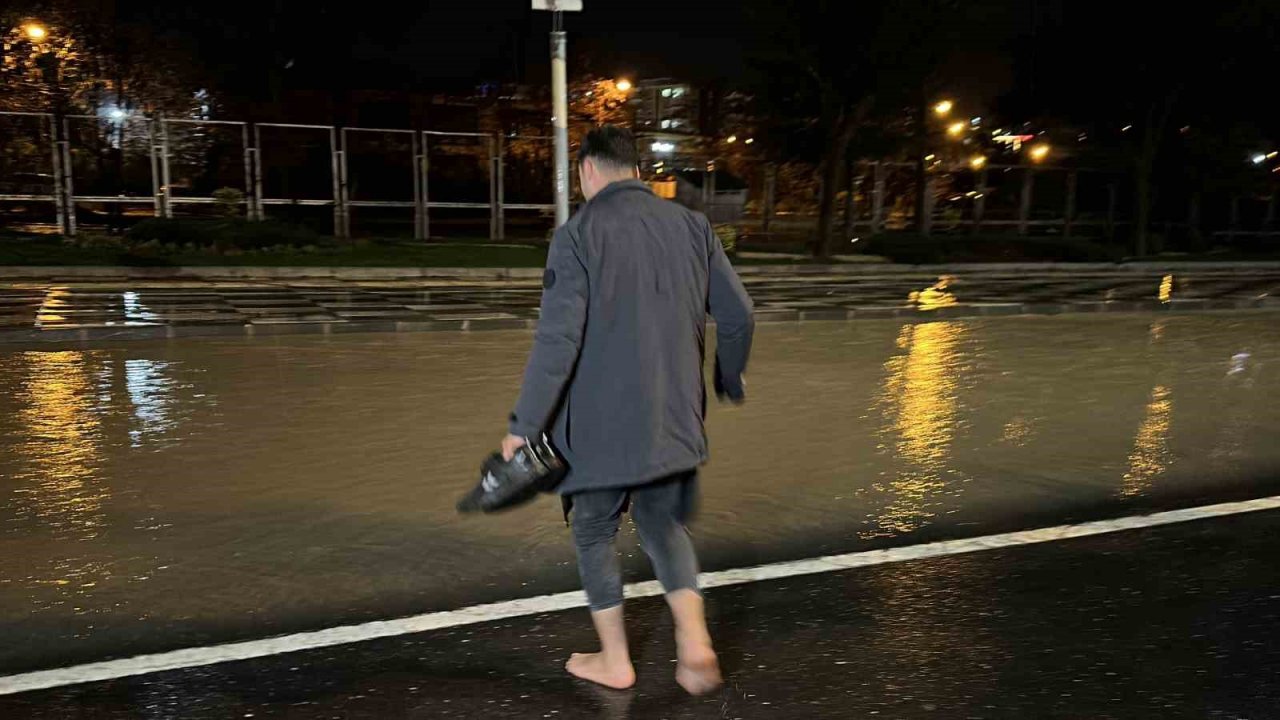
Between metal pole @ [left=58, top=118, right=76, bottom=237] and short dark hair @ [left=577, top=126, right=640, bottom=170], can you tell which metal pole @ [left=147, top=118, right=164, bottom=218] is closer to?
metal pole @ [left=58, top=118, right=76, bottom=237]

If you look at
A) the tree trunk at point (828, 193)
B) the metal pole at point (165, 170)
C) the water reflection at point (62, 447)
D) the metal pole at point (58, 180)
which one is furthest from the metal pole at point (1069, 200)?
the water reflection at point (62, 447)

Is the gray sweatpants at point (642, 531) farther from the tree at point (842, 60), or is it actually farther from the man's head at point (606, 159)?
the tree at point (842, 60)

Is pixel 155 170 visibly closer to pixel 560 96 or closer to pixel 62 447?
pixel 560 96

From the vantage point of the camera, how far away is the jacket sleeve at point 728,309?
3.64 meters

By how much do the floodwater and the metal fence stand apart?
61.0 feet

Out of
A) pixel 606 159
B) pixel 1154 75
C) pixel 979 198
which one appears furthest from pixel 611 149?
pixel 979 198

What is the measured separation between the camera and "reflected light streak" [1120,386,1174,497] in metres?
6.57

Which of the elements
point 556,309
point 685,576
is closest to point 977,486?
point 685,576

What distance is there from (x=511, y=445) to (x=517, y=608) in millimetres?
1263

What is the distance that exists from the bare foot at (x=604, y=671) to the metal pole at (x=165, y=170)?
88.8 feet

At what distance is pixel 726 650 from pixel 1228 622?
2039 mm

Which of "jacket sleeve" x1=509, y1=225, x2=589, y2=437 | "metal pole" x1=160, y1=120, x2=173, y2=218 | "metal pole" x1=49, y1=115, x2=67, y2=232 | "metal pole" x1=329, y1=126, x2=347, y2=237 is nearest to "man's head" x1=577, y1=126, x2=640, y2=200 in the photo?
"jacket sleeve" x1=509, y1=225, x2=589, y2=437

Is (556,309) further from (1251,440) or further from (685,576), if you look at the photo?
(1251,440)

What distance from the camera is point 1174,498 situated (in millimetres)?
6238
